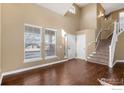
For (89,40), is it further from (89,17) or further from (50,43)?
(50,43)

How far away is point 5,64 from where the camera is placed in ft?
9.80

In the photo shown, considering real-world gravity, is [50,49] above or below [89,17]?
below

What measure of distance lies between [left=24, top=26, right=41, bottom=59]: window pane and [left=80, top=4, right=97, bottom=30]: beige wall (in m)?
2.38

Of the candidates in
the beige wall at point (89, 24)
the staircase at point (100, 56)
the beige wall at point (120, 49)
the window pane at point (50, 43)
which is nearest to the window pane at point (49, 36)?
the window pane at point (50, 43)

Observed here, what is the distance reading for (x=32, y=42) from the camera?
12.4 feet

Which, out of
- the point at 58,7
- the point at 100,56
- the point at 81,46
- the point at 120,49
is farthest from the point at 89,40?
the point at 58,7

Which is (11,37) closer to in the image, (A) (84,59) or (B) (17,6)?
(B) (17,6)

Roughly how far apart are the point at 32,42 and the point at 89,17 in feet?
11.1

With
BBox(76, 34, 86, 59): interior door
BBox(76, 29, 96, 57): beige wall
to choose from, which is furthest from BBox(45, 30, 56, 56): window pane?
BBox(76, 29, 96, 57): beige wall

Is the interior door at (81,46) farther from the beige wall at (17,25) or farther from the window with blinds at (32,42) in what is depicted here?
the window with blinds at (32,42)

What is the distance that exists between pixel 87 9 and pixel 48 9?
221 cm

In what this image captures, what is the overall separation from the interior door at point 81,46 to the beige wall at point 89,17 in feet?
1.74

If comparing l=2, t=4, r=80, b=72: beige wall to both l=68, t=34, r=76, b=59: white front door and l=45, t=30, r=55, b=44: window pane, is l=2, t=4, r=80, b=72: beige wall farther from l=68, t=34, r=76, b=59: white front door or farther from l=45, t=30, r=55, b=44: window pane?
l=68, t=34, r=76, b=59: white front door
